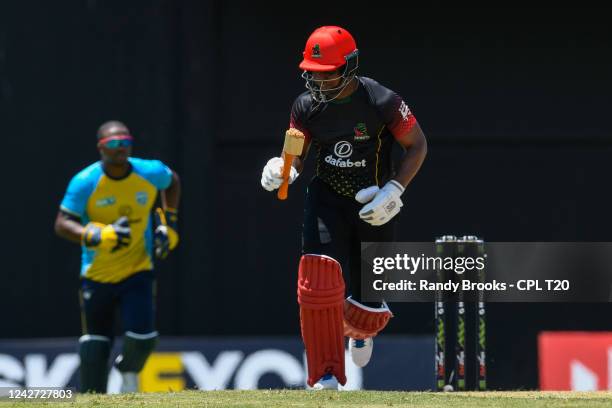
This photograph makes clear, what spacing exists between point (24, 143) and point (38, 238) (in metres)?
0.75

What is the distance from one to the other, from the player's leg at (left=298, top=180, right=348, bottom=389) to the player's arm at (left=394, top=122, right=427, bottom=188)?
39 cm

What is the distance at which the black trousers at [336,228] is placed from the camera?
824cm

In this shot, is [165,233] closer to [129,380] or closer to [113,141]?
[113,141]

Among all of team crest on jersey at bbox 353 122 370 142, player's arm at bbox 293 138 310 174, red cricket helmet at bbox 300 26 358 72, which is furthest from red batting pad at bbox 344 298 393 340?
red cricket helmet at bbox 300 26 358 72

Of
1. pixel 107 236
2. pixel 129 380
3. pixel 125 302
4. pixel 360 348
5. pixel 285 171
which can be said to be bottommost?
pixel 129 380

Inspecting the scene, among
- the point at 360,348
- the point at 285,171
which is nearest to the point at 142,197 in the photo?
the point at 360,348

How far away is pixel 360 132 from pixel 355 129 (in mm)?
30

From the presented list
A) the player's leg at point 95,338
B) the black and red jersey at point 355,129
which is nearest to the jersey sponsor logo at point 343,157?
the black and red jersey at point 355,129

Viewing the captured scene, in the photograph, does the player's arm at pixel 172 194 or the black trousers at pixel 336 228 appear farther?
the player's arm at pixel 172 194

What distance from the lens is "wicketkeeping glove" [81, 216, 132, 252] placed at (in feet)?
33.6

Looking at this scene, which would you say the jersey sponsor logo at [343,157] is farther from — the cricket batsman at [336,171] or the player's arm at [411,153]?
the player's arm at [411,153]

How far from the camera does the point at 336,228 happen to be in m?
8.29

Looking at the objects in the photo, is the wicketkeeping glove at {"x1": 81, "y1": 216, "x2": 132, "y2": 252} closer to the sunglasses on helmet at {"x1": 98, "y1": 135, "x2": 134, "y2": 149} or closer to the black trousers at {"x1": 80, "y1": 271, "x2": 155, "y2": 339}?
the black trousers at {"x1": 80, "y1": 271, "x2": 155, "y2": 339}

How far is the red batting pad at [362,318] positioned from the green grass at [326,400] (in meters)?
0.57
